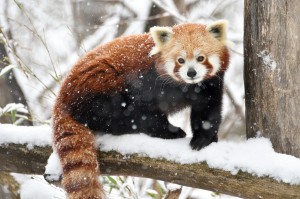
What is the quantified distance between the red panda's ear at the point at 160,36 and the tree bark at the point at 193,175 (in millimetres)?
785

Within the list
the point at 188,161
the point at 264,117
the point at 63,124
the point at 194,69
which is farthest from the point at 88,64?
the point at 264,117

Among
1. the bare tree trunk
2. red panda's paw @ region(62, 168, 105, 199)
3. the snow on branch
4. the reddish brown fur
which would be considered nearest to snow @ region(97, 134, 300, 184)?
the snow on branch

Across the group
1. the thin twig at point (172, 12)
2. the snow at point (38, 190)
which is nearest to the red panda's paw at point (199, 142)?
the snow at point (38, 190)

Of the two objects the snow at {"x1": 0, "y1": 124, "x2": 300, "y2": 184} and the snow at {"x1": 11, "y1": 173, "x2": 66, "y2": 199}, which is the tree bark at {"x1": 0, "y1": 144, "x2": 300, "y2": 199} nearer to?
the snow at {"x1": 0, "y1": 124, "x2": 300, "y2": 184}

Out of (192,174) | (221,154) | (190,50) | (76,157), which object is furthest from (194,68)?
(76,157)

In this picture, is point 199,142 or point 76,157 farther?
point 199,142

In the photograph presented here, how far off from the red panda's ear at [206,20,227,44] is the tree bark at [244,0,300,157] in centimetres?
19

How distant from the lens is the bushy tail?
3.03 m

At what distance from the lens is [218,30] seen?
350 cm

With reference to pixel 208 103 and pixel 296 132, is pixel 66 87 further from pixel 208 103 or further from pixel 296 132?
pixel 296 132

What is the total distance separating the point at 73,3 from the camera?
28.4 feet

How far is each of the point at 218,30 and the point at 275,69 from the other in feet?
1.76

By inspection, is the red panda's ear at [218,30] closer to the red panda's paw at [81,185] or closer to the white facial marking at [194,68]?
the white facial marking at [194,68]

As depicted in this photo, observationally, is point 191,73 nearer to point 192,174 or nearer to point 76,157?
point 192,174
